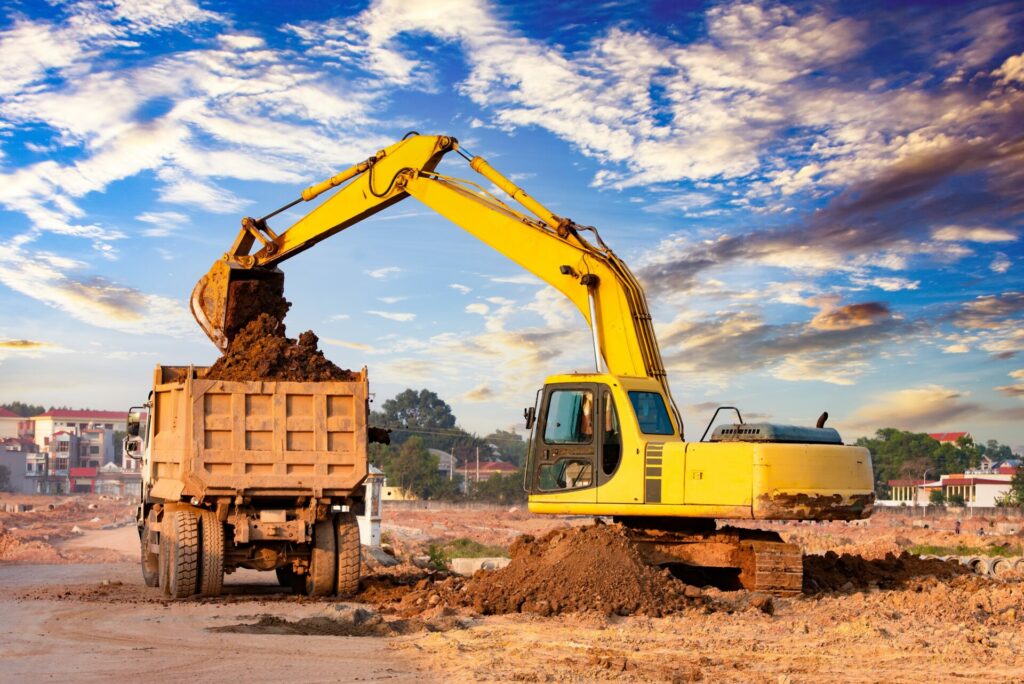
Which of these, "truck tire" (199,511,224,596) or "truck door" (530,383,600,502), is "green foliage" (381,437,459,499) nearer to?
"truck tire" (199,511,224,596)

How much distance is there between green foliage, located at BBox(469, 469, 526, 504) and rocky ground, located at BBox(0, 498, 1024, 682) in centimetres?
6973

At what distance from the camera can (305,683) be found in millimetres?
8625

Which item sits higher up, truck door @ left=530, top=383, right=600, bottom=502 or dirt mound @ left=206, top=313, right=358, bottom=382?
dirt mound @ left=206, top=313, right=358, bottom=382

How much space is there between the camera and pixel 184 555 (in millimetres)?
14453

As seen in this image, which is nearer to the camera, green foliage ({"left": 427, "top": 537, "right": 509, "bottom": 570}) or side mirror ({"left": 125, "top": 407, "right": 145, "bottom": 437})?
side mirror ({"left": 125, "top": 407, "right": 145, "bottom": 437})

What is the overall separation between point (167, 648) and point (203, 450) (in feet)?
14.0

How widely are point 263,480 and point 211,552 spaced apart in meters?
1.16

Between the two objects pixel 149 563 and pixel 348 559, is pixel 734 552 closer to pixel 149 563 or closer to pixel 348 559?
pixel 348 559

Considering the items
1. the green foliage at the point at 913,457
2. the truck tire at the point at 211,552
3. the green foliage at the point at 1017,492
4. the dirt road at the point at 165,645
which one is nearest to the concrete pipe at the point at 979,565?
the dirt road at the point at 165,645

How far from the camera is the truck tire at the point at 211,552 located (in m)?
14.6

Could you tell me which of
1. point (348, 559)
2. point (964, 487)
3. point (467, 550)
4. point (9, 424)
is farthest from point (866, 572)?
point (9, 424)

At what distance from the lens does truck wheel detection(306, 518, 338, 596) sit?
15094 mm

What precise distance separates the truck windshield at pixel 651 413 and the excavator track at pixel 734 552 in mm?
1297

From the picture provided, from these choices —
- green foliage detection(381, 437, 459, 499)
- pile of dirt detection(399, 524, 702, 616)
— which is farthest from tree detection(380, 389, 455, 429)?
pile of dirt detection(399, 524, 702, 616)
